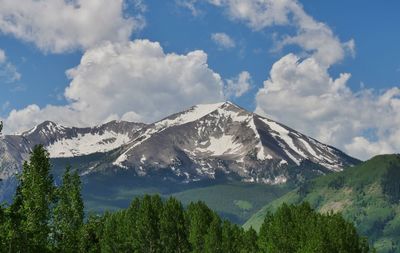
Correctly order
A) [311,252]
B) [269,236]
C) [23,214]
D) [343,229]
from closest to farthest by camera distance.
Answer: [23,214] → [311,252] → [343,229] → [269,236]

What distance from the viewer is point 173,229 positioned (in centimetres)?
15412

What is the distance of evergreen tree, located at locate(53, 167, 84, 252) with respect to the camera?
80062mm

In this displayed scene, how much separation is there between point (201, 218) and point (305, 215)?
27.2 meters

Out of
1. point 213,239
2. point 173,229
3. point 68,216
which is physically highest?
point 173,229

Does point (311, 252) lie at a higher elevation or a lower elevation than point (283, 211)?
lower

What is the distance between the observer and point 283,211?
483 feet

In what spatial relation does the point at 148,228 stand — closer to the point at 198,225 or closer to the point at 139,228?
the point at 139,228

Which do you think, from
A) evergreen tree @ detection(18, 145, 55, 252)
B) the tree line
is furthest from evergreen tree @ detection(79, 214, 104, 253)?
evergreen tree @ detection(18, 145, 55, 252)

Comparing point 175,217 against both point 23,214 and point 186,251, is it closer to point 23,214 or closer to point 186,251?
point 186,251

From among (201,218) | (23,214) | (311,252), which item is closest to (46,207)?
(23,214)

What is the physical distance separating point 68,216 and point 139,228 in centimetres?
6196

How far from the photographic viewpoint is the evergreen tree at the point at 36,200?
2740 inches

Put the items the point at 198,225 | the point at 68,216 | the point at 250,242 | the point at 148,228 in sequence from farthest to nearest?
the point at 250,242, the point at 198,225, the point at 148,228, the point at 68,216

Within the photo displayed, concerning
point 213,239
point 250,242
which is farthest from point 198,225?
point 250,242
